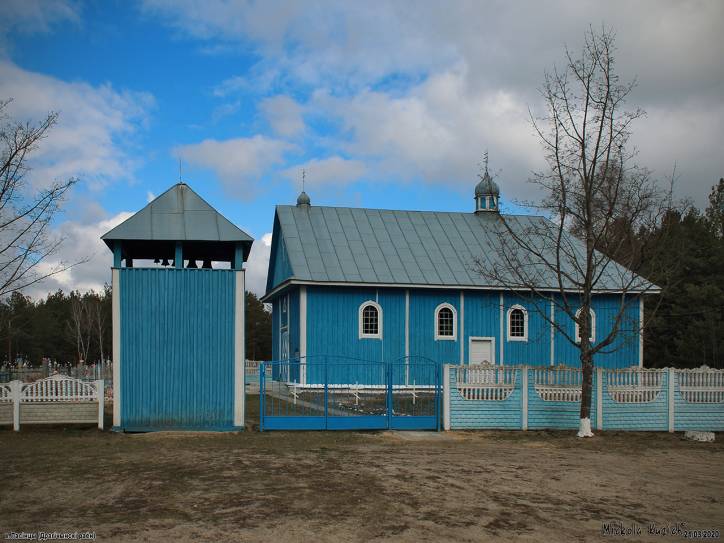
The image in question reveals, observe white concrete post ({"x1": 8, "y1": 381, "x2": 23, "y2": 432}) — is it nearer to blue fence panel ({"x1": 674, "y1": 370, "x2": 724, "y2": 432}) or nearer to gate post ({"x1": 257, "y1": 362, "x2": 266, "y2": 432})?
gate post ({"x1": 257, "y1": 362, "x2": 266, "y2": 432})

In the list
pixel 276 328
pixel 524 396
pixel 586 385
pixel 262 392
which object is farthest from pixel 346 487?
pixel 276 328

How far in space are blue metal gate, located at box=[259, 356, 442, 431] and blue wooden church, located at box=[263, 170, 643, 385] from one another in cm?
27

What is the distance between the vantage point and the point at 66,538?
778cm

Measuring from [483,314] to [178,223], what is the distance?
44.1 feet

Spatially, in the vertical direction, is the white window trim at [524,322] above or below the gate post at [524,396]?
above

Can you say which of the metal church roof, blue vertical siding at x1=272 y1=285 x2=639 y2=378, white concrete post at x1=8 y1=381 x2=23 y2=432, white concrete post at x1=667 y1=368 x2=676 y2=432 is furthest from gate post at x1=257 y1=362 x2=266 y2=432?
white concrete post at x1=667 y1=368 x2=676 y2=432

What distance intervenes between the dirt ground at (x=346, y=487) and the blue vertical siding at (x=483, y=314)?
10.9m

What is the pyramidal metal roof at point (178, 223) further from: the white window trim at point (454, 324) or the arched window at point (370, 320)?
the white window trim at point (454, 324)

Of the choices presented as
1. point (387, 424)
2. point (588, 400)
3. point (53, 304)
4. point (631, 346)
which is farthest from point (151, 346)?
point (53, 304)

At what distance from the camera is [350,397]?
23703 millimetres

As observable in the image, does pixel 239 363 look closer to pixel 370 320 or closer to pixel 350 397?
pixel 350 397

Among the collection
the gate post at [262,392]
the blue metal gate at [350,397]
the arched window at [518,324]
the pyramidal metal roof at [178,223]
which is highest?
the pyramidal metal roof at [178,223]

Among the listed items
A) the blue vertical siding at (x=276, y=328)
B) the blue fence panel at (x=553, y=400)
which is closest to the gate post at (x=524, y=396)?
the blue fence panel at (x=553, y=400)

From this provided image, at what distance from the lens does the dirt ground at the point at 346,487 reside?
27.4 feet
